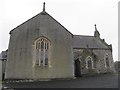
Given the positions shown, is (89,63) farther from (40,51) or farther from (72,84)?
(72,84)

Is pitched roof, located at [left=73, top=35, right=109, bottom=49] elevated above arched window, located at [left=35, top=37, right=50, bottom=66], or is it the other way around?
pitched roof, located at [left=73, top=35, right=109, bottom=49]

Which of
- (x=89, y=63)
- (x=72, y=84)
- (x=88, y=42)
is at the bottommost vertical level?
(x=72, y=84)

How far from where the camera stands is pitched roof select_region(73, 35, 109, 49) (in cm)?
3808

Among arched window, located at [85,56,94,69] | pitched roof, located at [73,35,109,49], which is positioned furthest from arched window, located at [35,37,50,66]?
pitched roof, located at [73,35,109,49]

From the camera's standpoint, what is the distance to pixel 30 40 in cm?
2312

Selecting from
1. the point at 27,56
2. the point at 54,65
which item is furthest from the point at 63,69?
the point at 27,56

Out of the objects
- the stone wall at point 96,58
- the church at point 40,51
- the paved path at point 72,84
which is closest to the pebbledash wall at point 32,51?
the church at point 40,51

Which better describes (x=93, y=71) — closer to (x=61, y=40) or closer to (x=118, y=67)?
(x=61, y=40)

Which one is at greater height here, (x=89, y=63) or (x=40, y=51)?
(x=40, y=51)

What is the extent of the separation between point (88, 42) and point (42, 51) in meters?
19.8

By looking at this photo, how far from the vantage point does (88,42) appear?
40.2 metres

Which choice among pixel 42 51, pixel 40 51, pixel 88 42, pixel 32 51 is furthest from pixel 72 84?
pixel 88 42

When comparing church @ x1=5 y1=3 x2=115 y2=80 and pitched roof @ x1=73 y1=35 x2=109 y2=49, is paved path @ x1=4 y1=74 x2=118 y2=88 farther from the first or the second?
pitched roof @ x1=73 y1=35 x2=109 y2=49

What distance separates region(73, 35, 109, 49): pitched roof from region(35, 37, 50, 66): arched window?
14.6 meters
